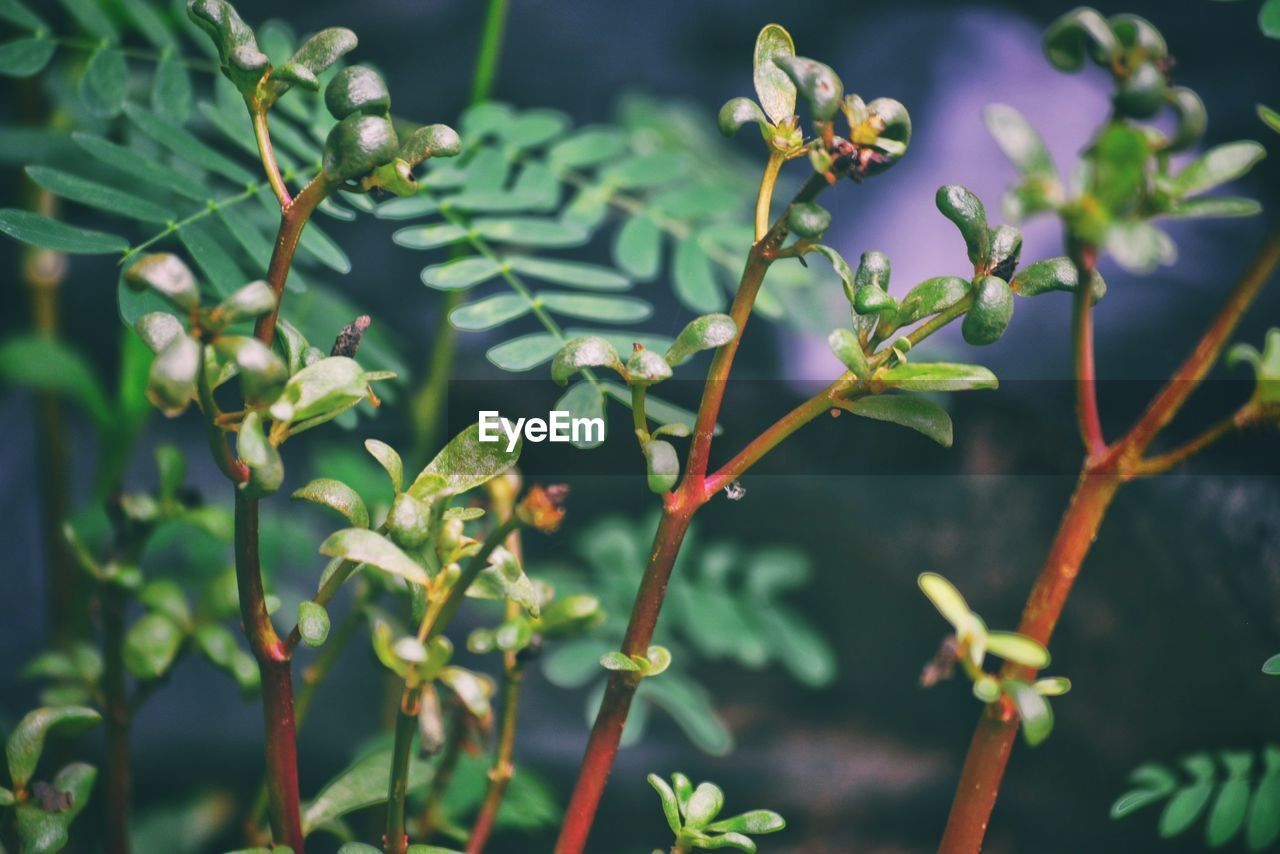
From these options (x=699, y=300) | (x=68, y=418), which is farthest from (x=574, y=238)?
(x=68, y=418)

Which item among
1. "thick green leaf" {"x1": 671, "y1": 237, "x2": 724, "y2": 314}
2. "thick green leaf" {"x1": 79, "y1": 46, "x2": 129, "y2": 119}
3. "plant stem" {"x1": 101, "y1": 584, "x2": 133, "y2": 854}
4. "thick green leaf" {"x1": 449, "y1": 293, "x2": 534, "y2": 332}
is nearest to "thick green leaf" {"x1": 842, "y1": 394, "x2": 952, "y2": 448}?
"thick green leaf" {"x1": 449, "y1": 293, "x2": 534, "y2": 332}

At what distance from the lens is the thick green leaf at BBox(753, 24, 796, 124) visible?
1.77 ft

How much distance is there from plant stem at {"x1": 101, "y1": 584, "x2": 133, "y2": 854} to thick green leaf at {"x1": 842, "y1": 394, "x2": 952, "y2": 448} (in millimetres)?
569

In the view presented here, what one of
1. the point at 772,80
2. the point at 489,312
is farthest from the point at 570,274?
the point at 772,80

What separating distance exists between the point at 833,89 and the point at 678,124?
107cm

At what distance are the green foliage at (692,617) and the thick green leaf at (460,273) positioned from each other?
1.32 feet

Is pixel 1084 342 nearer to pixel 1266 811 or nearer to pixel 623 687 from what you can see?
pixel 623 687

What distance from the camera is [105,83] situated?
34.2 inches

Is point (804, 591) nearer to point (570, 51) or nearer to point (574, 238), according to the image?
point (574, 238)

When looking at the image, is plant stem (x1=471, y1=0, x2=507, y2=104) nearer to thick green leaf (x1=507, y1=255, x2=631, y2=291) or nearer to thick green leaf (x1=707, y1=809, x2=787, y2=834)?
thick green leaf (x1=507, y1=255, x2=631, y2=291)

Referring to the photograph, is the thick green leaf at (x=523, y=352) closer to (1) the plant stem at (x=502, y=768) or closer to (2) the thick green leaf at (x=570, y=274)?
(2) the thick green leaf at (x=570, y=274)

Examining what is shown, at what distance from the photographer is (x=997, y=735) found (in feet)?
1.79

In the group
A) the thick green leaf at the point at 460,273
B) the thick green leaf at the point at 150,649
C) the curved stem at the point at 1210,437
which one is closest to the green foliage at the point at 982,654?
the curved stem at the point at 1210,437

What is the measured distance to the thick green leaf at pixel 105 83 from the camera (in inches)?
33.5
